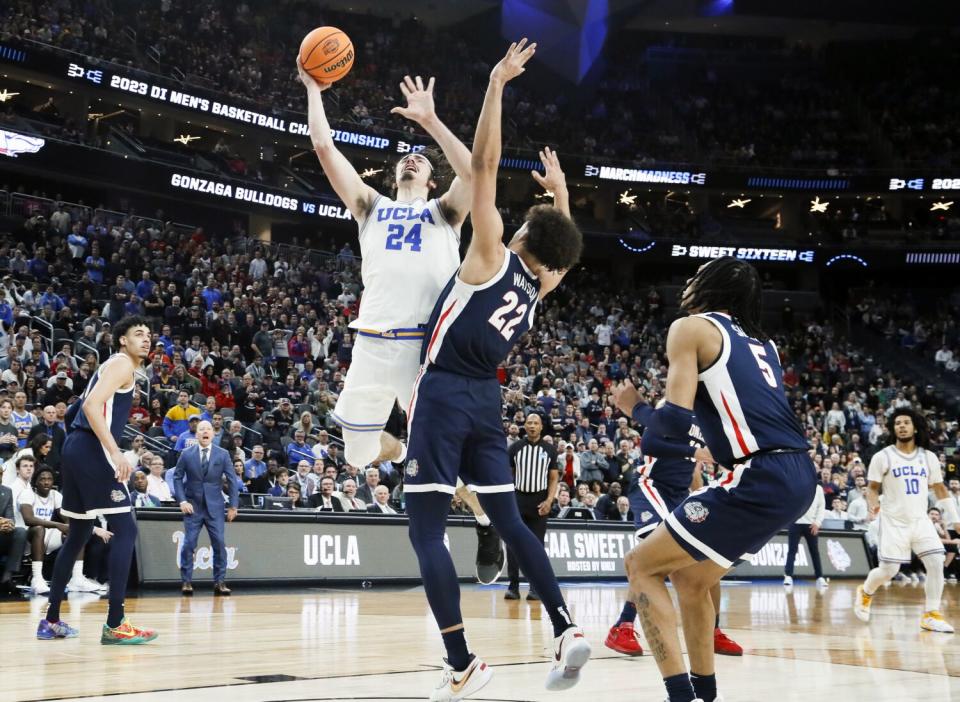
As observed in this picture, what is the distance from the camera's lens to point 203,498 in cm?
1190

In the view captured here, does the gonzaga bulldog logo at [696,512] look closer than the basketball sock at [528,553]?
Yes

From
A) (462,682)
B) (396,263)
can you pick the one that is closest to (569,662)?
(462,682)

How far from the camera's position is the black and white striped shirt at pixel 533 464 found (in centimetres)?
1194

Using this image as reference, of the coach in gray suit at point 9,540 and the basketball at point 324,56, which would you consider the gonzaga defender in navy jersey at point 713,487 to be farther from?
the coach in gray suit at point 9,540

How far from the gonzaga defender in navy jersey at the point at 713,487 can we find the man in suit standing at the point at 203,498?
8441mm

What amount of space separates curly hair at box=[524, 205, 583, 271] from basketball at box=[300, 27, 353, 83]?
1787 mm

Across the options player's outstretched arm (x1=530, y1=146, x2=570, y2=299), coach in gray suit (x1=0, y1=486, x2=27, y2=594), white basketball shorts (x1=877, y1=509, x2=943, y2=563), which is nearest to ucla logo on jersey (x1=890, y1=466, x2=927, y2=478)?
white basketball shorts (x1=877, y1=509, x2=943, y2=563)

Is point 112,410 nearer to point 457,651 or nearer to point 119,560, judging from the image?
point 119,560

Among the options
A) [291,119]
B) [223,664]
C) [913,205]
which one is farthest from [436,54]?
[223,664]

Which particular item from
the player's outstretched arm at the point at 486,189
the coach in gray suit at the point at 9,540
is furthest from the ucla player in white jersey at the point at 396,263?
the coach in gray suit at the point at 9,540

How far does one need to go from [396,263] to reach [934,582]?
7.09 meters

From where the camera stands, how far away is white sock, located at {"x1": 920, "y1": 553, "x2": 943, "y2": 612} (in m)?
9.82

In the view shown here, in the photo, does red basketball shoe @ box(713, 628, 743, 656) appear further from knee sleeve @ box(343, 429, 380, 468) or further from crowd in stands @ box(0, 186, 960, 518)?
crowd in stands @ box(0, 186, 960, 518)

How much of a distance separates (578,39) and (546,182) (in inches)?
1432
